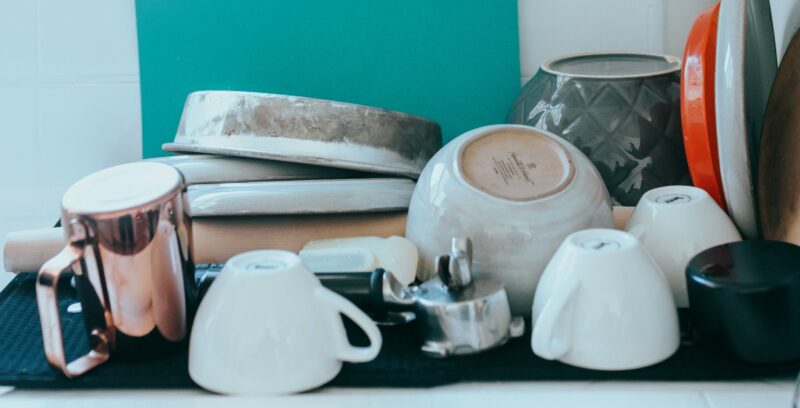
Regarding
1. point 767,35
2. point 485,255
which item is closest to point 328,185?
point 485,255

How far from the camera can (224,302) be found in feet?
2.13

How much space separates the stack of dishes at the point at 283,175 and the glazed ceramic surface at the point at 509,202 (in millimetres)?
85

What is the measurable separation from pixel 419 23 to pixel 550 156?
38cm

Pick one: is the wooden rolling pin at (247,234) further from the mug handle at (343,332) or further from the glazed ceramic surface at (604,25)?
the glazed ceramic surface at (604,25)

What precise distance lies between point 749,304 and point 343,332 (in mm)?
279

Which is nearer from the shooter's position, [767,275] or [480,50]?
[767,275]

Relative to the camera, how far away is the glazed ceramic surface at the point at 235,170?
36.1 inches

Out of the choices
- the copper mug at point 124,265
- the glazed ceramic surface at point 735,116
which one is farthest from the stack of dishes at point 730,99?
the copper mug at point 124,265

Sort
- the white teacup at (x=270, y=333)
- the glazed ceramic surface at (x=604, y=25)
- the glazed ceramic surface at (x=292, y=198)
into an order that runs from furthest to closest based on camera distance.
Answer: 1. the glazed ceramic surface at (x=604, y=25)
2. the glazed ceramic surface at (x=292, y=198)
3. the white teacup at (x=270, y=333)

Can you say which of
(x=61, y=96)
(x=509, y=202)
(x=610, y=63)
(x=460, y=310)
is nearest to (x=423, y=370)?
(x=460, y=310)

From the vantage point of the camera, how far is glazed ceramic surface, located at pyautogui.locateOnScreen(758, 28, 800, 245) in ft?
2.77

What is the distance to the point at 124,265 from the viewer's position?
0.67 metres

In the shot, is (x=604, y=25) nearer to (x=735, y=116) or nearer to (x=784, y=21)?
(x=784, y=21)

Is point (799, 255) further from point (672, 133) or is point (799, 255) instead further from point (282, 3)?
point (282, 3)
